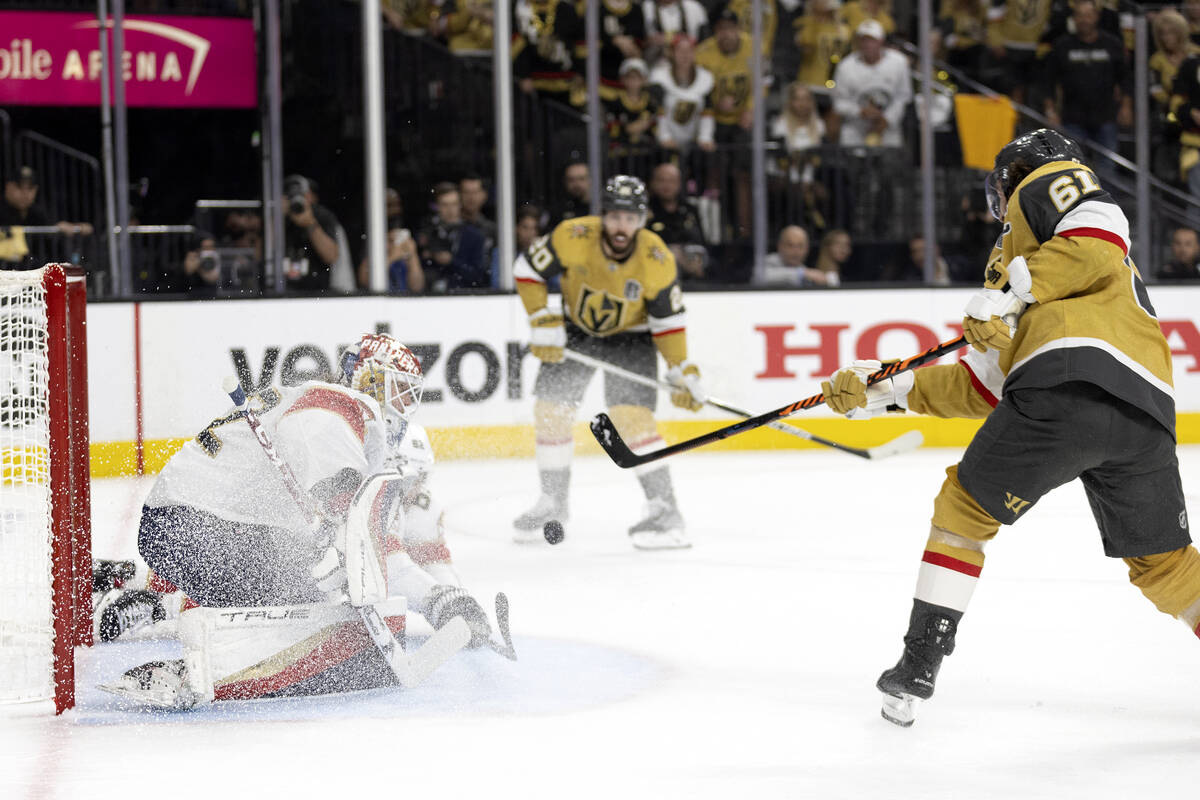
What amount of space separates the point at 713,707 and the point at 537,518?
2206 millimetres

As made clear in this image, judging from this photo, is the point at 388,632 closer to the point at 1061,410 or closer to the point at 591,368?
the point at 1061,410

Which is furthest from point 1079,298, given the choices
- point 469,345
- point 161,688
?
point 469,345

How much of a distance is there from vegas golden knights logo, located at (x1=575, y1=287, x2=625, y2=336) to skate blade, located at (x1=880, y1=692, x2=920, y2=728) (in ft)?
8.32

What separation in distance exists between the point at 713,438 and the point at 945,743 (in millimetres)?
822

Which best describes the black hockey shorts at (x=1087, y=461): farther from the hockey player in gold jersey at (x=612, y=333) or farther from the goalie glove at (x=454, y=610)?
the hockey player in gold jersey at (x=612, y=333)

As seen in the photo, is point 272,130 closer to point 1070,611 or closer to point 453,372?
point 453,372

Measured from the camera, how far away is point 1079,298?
2.81 metres

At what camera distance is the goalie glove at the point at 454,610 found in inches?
130

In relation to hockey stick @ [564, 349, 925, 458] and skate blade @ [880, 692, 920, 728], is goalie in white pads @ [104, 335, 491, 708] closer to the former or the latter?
skate blade @ [880, 692, 920, 728]

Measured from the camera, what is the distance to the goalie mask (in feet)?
10.4

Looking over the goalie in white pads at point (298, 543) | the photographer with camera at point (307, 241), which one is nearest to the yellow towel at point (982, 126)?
the photographer with camera at point (307, 241)

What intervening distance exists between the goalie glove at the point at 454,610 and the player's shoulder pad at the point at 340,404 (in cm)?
38

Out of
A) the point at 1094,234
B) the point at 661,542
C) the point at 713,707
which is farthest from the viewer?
the point at 661,542

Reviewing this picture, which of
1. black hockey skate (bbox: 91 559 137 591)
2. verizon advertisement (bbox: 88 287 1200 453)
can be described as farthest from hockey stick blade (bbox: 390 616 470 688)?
verizon advertisement (bbox: 88 287 1200 453)
